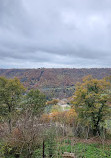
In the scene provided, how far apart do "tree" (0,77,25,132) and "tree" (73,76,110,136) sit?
223 inches

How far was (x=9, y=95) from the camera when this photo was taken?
1109 centimetres

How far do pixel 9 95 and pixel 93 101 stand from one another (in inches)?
306

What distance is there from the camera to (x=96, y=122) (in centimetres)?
1115

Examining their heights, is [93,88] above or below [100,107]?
above

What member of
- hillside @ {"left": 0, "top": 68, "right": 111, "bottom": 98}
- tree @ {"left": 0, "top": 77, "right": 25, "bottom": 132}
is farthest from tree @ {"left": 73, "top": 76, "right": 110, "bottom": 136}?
hillside @ {"left": 0, "top": 68, "right": 111, "bottom": 98}

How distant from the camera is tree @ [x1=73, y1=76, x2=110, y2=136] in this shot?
10.4m

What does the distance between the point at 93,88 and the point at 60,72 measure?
9028cm

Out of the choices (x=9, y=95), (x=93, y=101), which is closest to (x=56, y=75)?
(x=9, y=95)

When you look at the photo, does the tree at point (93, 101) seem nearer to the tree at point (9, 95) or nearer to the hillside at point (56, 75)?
the tree at point (9, 95)

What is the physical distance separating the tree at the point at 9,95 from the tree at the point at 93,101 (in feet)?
18.6

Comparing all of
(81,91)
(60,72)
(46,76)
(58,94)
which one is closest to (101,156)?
(81,91)

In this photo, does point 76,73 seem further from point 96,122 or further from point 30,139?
point 30,139

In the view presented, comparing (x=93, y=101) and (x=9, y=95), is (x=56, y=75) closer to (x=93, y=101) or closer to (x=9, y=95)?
(x=9, y=95)

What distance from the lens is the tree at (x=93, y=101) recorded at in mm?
10422
